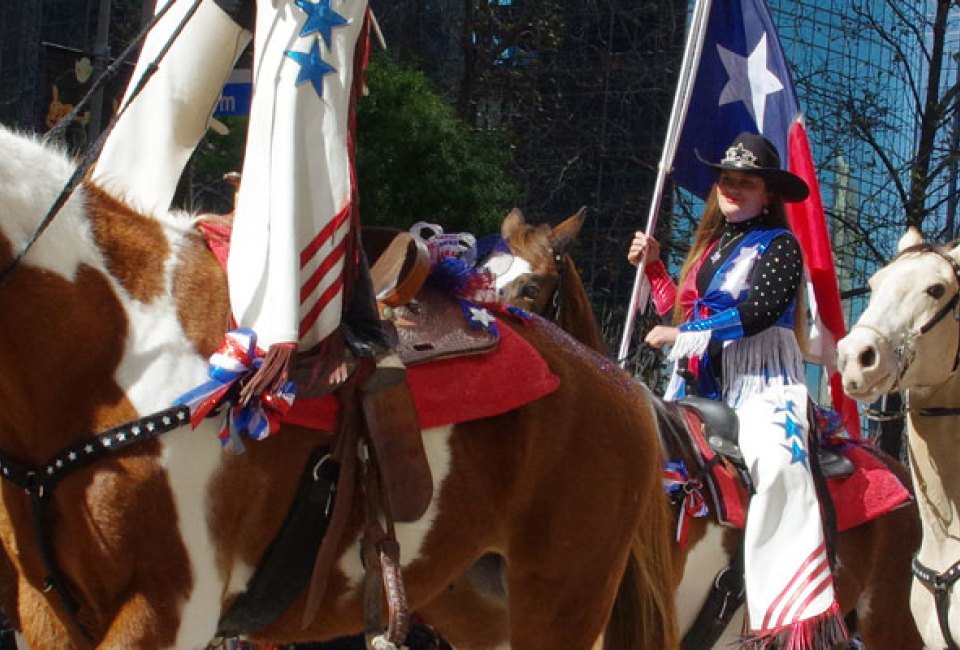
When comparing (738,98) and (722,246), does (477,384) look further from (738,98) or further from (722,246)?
(738,98)

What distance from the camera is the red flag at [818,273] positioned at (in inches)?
240

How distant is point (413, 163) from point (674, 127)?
3.37 metres

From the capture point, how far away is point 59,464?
3041mm

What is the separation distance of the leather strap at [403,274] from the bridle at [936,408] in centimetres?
220

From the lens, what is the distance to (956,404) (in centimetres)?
566

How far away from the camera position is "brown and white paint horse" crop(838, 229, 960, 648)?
515cm

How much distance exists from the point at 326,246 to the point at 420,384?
1.86 ft

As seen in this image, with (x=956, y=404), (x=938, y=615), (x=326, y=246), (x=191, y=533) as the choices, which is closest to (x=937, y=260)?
(x=956, y=404)

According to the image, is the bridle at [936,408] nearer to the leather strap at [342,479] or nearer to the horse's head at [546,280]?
the horse's head at [546,280]

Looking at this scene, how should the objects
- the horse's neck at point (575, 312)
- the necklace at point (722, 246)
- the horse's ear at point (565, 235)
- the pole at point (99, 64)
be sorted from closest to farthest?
the necklace at point (722, 246)
the horse's neck at point (575, 312)
the horse's ear at point (565, 235)
the pole at point (99, 64)

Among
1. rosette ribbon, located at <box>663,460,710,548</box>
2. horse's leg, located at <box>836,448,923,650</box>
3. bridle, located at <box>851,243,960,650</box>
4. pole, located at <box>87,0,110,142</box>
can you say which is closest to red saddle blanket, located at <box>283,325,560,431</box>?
rosette ribbon, located at <box>663,460,710,548</box>

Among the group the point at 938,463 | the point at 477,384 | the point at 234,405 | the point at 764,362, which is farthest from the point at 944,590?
the point at 234,405

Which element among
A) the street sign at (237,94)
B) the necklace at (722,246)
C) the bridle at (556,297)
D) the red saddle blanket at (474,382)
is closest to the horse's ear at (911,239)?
the necklace at (722,246)

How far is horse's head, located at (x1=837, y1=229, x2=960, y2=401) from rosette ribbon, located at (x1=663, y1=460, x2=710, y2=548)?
28.4 inches
